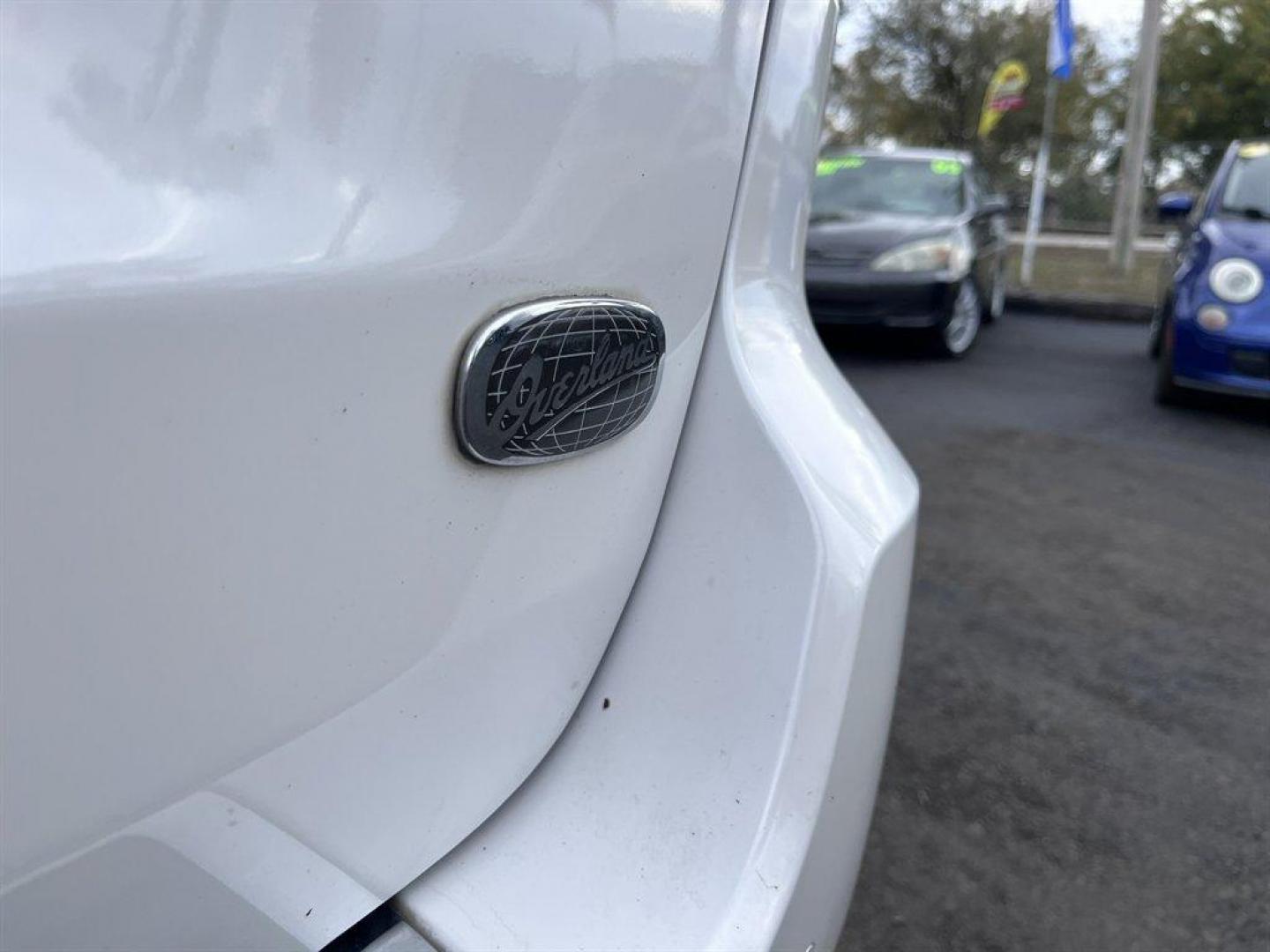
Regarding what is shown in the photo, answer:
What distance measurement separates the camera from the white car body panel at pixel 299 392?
0.54 m

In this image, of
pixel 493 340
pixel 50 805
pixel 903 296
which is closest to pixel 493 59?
pixel 493 340

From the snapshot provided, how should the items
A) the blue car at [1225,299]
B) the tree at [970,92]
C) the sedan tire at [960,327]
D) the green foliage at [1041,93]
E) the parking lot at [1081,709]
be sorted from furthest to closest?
the tree at [970,92], the green foliage at [1041,93], the sedan tire at [960,327], the blue car at [1225,299], the parking lot at [1081,709]

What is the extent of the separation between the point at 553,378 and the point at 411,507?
0.14 meters

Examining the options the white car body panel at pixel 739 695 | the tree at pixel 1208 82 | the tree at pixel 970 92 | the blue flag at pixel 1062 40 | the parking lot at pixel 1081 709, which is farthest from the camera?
the tree at pixel 970 92

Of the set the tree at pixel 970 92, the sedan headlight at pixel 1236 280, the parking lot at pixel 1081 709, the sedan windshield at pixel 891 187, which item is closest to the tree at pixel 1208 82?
the tree at pixel 970 92

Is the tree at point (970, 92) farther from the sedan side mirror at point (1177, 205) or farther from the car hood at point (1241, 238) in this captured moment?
the car hood at point (1241, 238)

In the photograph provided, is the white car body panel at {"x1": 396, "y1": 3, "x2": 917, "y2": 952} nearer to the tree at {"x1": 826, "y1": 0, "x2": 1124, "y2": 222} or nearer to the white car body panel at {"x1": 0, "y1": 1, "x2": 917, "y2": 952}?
the white car body panel at {"x1": 0, "y1": 1, "x2": 917, "y2": 952}

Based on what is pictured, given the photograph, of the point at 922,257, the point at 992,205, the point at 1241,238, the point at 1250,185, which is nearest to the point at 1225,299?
the point at 1241,238

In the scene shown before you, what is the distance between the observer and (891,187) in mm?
7402

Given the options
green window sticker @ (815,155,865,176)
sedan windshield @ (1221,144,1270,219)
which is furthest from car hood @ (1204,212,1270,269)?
green window sticker @ (815,155,865,176)

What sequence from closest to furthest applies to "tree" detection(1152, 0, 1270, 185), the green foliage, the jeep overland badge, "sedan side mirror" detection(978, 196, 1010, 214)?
the jeep overland badge < "sedan side mirror" detection(978, 196, 1010, 214) < "tree" detection(1152, 0, 1270, 185) < the green foliage

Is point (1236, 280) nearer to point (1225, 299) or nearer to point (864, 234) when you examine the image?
point (1225, 299)

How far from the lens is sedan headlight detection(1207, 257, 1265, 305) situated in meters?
4.70

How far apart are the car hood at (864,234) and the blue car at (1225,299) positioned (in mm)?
1644
